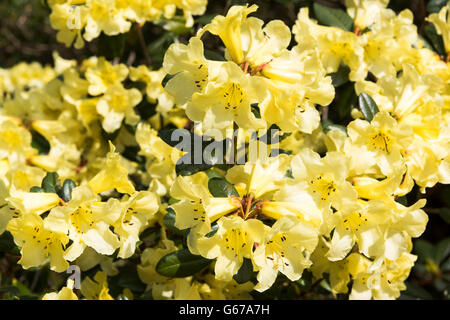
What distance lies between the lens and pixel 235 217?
160cm

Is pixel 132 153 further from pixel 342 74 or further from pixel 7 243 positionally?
pixel 342 74

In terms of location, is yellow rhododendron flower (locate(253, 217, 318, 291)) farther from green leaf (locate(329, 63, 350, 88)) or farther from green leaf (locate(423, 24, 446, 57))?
green leaf (locate(423, 24, 446, 57))

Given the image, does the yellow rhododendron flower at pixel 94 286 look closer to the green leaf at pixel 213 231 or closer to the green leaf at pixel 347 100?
the green leaf at pixel 213 231

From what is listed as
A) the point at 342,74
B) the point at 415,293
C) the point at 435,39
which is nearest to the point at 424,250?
the point at 415,293

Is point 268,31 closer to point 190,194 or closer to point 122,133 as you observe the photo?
point 190,194

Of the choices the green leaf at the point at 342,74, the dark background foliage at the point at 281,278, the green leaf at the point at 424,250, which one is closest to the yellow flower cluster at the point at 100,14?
the dark background foliage at the point at 281,278

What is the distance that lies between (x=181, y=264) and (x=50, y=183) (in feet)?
1.84

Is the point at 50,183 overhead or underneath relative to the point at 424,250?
overhead

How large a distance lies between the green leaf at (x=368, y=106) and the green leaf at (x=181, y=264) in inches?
31.0

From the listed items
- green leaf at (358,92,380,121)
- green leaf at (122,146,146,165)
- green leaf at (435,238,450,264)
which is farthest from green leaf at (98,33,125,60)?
green leaf at (435,238,450,264)

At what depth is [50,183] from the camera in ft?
6.44

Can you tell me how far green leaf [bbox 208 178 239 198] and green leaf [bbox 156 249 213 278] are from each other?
29 cm

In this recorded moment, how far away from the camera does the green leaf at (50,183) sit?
1.93 m

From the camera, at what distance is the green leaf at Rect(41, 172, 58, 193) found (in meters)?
1.93
